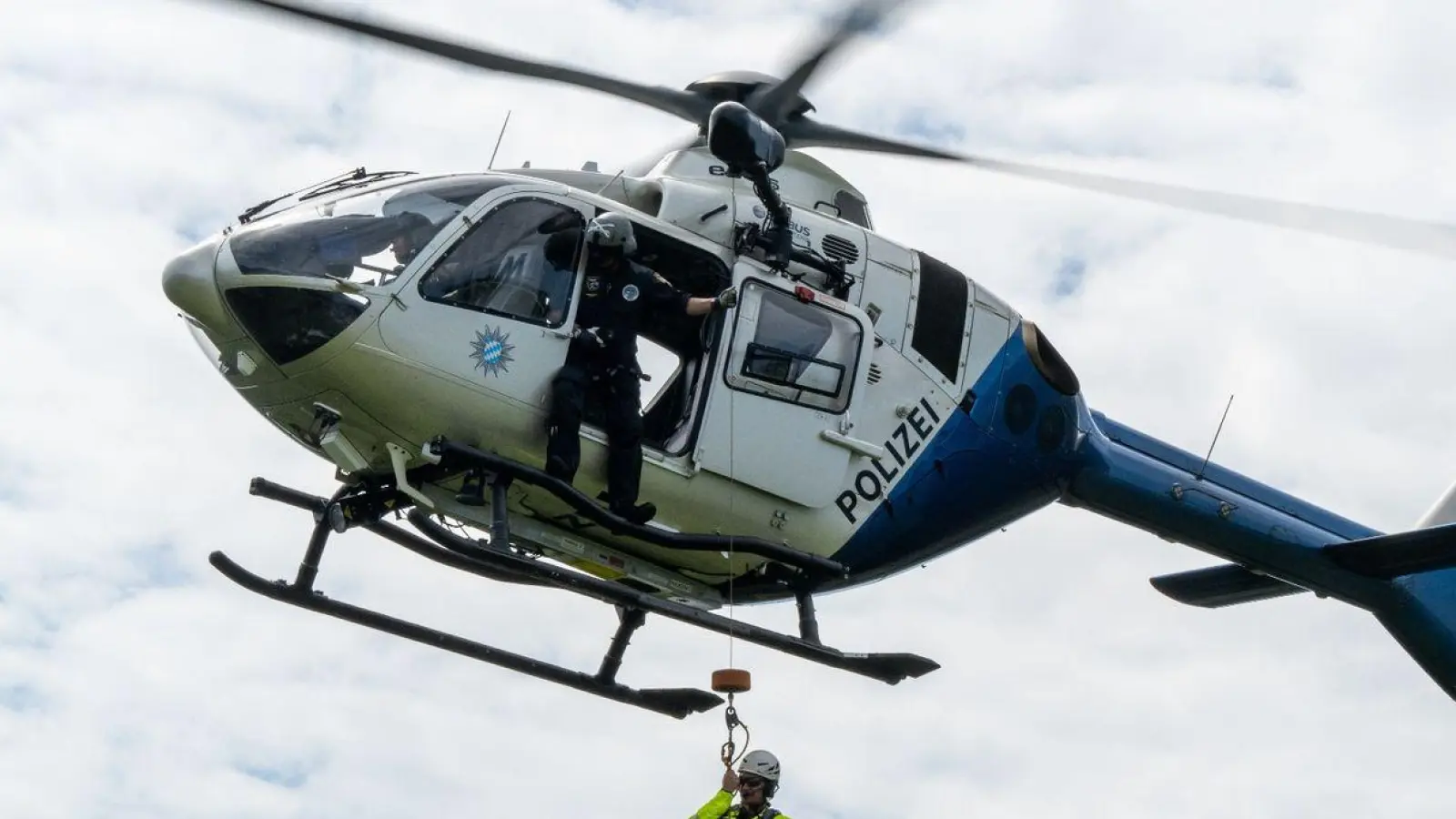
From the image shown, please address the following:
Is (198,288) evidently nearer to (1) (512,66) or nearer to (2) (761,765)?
(1) (512,66)

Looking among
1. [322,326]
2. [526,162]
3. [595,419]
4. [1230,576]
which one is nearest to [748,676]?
[595,419]

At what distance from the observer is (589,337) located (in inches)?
480

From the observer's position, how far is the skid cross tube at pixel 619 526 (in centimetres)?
1199

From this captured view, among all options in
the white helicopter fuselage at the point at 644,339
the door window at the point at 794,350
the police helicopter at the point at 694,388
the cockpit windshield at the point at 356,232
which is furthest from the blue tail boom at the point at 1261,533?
the cockpit windshield at the point at 356,232

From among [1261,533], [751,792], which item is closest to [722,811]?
[751,792]

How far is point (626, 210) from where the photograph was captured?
12.6 m

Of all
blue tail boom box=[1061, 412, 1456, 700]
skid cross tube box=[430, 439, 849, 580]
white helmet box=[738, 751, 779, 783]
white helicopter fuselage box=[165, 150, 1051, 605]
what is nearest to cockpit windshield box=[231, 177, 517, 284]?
white helicopter fuselage box=[165, 150, 1051, 605]

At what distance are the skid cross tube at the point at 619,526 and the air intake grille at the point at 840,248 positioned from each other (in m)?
1.87

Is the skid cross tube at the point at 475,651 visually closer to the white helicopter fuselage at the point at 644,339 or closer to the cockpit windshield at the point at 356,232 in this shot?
the white helicopter fuselage at the point at 644,339

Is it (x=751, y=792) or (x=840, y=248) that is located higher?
(x=840, y=248)

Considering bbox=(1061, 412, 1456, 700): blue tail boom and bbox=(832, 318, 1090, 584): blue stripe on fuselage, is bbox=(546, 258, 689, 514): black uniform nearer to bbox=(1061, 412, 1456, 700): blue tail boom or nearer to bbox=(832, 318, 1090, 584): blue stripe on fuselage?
bbox=(832, 318, 1090, 584): blue stripe on fuselage

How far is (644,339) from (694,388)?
726 mm

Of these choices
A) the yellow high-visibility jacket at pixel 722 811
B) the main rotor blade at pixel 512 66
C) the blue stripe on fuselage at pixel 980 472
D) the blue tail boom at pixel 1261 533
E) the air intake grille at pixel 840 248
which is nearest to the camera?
the yellow high-visibility jacket at pixel 722 811

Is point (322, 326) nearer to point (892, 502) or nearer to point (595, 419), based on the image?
point (595, 419)
